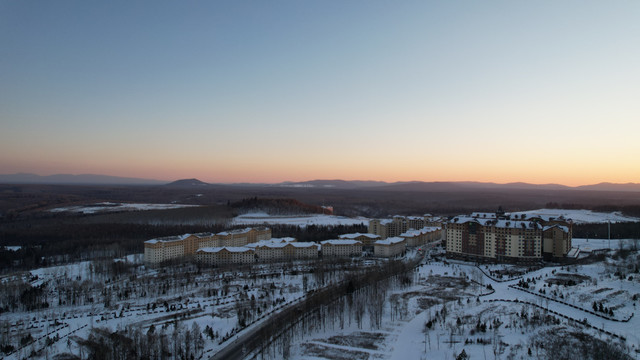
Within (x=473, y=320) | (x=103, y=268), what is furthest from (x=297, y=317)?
(x=103, y=268)

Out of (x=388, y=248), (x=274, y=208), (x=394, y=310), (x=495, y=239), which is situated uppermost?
(x=495, y=239)

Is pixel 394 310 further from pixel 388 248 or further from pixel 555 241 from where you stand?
pixel 555 241

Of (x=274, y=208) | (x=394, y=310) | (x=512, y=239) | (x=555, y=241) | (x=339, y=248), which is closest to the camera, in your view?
(x=394, y=310)

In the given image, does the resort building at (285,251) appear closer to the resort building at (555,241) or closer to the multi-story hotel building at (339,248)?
the multi-story hotel building at (339,248)

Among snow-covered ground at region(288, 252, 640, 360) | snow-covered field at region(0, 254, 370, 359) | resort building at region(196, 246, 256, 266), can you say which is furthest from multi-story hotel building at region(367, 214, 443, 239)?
snow-covered ground at region(288, 252, 640, 360)

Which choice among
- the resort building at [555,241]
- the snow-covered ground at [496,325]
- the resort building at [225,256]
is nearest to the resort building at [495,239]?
the resort building at [555,241]

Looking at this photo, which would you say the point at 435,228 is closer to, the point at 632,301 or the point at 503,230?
the point at 503,230

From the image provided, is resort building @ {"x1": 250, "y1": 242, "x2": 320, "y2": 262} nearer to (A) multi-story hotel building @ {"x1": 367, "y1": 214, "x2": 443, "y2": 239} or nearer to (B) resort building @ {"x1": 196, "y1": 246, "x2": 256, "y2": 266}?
(B) resort building @ {"x1": 196, "y1": 246, "x2": 256, "y2": 266}

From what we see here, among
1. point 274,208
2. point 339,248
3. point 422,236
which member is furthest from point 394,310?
point 274,208

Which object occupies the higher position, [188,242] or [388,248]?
[188,242]
